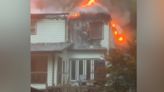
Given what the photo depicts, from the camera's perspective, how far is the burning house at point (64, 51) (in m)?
0.98

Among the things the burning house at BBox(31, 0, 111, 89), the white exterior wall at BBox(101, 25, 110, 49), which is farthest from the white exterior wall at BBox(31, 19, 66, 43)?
the white exterior wall at BBox(101, 25, 110, 49)

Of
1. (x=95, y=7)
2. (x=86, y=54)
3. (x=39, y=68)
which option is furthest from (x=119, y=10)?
(x=39, y=68)

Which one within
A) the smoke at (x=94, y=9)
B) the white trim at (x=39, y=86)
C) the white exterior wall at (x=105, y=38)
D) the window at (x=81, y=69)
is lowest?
the white trim at (x=39, y=86)

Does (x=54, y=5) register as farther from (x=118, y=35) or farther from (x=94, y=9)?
(x=118, y=35)

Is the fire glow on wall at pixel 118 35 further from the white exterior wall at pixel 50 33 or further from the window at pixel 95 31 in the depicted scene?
the white exterior wall at pixel 50 33

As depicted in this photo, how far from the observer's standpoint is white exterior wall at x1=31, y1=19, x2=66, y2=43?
3.22 feet

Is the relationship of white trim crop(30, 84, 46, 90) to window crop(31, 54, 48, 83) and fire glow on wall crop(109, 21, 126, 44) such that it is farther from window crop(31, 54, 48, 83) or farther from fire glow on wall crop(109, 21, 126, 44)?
fire glow on wall crop(109, 21, 126, 44)

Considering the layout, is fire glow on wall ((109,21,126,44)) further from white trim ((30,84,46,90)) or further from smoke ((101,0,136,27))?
white trim ((30,84,46,90))

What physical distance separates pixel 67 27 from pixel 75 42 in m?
0.06

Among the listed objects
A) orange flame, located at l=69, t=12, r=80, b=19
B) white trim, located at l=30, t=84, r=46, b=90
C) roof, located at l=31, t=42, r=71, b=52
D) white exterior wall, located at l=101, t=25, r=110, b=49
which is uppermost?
orange flame, located at l=69, t=12, r=80, b=19

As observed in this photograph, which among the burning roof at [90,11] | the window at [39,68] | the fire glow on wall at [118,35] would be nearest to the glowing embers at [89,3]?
the burning roof at [90,11]

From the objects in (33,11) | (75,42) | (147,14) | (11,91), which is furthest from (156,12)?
(11,91)

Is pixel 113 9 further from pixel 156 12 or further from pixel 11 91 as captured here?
pixel 11 91

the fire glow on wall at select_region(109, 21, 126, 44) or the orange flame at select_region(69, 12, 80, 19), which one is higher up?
the orange flame at select_region(69, 12, 80, 19)
